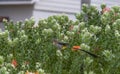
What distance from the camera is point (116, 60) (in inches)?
128

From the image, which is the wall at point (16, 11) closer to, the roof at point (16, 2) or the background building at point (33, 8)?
the background building at point (33, 8)

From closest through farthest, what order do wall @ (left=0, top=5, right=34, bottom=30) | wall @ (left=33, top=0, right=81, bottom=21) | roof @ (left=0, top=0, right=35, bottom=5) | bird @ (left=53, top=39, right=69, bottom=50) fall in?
bird @ (left=53, top=39, right=69, bottom=50) → roof @ (left=0, top=0, right=35, bottom=5) → wall @ (left=0, top=5, right=34, bottom=30) → wall @ (left=33, top=0, right=81, bottom=21)

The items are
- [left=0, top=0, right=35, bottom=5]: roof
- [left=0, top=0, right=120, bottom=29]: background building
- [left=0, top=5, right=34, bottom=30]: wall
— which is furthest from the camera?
[left=0, top=5, right=34, bottom=30]: wall

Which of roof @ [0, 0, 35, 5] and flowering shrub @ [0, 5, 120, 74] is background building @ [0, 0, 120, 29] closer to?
roof @ [0, 0, 35, 5]

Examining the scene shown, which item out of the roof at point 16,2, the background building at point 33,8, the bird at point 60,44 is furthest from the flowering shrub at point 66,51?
the background building at point 33,8

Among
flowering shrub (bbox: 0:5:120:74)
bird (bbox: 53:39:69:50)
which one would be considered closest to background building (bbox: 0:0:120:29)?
flowering shrub (bbox: 0:5:120:74)

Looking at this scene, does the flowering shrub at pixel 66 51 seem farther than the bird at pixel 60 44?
No

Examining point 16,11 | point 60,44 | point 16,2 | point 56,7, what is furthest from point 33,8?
point 60,44

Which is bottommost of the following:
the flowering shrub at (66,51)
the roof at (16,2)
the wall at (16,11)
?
the wall at (16,11)

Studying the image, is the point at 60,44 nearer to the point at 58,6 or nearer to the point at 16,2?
the point at 16,2

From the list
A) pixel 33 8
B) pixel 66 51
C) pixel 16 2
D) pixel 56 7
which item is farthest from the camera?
pixel 56 7

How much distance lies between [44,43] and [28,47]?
0.23m

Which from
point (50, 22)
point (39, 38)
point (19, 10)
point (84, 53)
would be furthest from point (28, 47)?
point (19, 10)

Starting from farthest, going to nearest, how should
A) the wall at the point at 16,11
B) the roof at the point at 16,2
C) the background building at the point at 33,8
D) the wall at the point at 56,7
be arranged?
1. the wall at the point at 56,7
2. the wall at the point at 16,11
3. the background building at the point at 33,8
4. the roof at the point at 16,2
